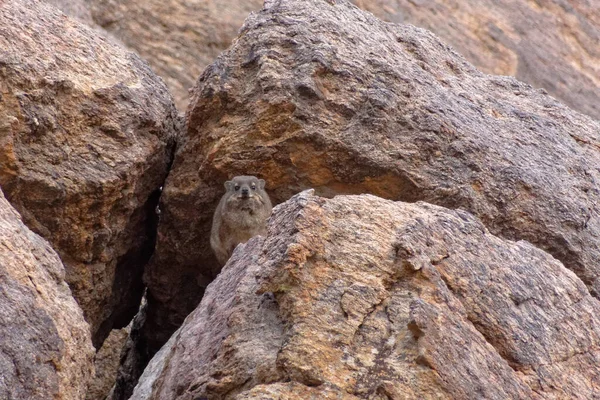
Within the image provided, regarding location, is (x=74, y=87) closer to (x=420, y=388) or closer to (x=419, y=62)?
(x=419, y=62)

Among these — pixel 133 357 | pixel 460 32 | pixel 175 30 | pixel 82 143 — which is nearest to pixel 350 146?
pixel 82 143

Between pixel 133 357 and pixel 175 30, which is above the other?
pixel 175 30

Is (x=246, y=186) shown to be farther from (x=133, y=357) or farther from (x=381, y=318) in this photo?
(x=381, y=318)

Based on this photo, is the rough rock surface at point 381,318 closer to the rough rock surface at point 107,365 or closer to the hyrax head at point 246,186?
the hyrax head at point 246,186

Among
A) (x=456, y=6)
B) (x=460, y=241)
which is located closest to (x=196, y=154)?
(x=460, y=241)

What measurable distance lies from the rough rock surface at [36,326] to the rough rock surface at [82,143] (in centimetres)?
152

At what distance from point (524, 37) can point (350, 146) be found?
11996 millimetres

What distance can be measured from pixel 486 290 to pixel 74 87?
380 cm

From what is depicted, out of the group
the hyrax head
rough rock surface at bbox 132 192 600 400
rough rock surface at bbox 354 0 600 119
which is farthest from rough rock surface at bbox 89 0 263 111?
rough rock surface at bbox 132 192 600 400

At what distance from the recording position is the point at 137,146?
884 centimetres

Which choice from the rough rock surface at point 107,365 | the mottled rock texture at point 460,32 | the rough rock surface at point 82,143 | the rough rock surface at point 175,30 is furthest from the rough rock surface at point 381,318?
the rough rock surface at point 175,30

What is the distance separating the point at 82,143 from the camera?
8523mm

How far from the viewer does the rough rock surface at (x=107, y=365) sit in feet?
34.5

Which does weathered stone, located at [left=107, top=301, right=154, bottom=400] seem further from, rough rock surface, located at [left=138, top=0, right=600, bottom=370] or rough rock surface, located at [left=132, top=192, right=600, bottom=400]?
rough rock surface, located at [left=132, top=192, right=600, bottom=400]
